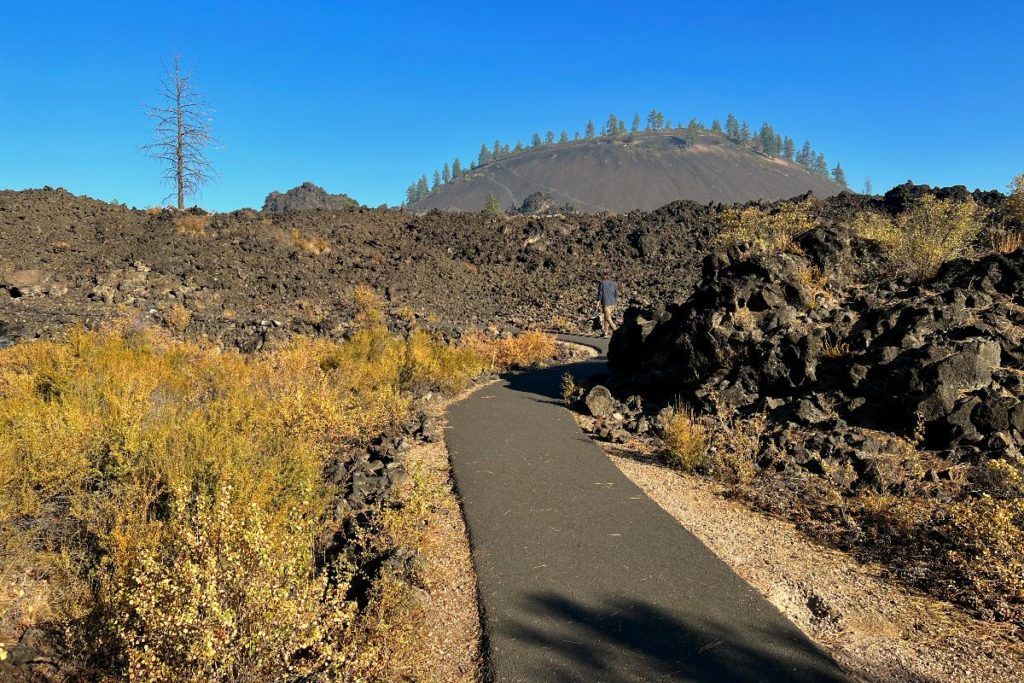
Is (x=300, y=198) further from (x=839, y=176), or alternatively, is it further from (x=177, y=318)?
(x=839, y=176)

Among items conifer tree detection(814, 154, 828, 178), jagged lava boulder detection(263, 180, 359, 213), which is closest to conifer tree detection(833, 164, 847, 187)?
conifer tree detection(814, 154, 828, 178)

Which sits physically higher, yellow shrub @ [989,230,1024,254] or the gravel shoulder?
yellow shrub @ [989,230,1024,254]

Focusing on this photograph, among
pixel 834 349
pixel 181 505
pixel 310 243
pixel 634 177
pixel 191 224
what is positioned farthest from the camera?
pixel 634 177

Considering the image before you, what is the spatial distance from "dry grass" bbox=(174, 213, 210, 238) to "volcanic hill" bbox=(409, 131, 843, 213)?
76560 mm

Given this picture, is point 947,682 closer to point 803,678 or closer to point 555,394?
point 803,678

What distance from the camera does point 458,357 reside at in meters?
11.6

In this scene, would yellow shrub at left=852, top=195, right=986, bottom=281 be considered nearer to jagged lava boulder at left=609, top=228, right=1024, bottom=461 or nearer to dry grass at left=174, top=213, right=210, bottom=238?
jagged lava boulder at left=609, top=228, right=1024, bottom=461

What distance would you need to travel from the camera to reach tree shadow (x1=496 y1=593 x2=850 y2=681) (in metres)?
2.95

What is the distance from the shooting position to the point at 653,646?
316cm

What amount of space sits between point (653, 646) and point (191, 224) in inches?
1104

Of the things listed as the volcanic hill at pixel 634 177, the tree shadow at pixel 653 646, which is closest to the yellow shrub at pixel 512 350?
the tree shadow at pixel 653 646

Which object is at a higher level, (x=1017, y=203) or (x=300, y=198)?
(x=300, y=198)

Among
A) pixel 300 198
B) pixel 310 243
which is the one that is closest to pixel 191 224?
pixel 310 243

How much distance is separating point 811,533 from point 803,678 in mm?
1951
